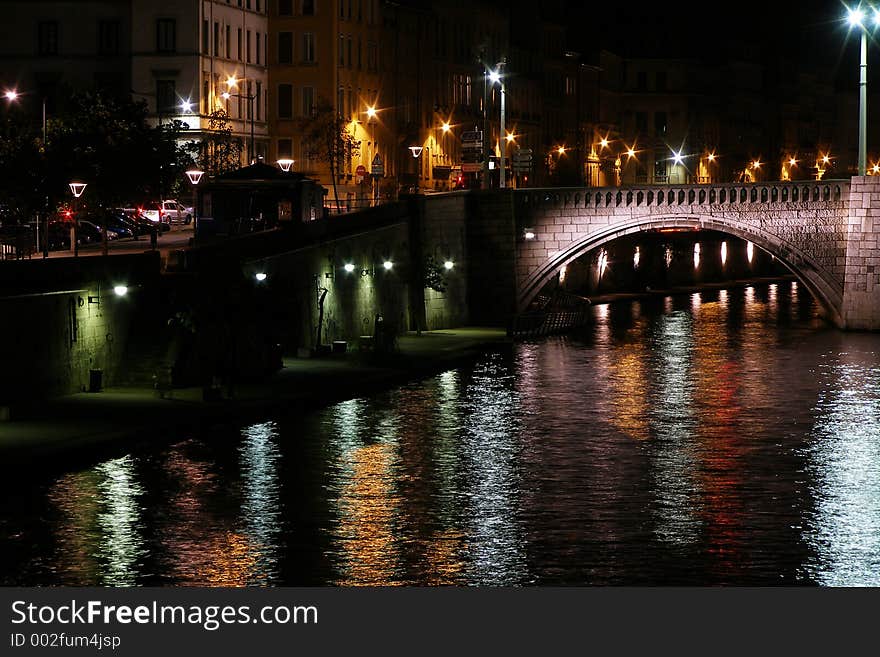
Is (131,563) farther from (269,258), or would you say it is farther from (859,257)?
(859,257)

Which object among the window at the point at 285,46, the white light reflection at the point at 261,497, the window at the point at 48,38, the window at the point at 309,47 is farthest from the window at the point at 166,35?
the white light reflection at the point at 261,497

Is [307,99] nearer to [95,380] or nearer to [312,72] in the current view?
[312,72]

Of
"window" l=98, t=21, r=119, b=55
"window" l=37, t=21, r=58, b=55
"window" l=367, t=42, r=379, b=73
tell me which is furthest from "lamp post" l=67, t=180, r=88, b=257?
"window" l=367, t=42, r=379, b=73

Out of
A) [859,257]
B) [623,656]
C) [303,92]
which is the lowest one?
[623,656]

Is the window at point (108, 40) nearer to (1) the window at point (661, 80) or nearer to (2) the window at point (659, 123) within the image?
(2) the window at point (659, 123)

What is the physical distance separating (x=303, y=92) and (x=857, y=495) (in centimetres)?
8160

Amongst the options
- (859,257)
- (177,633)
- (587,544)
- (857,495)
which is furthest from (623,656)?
(859,257)

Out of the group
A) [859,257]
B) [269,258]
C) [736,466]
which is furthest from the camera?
[859,257]

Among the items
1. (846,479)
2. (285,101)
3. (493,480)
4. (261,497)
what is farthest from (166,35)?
(846,479)

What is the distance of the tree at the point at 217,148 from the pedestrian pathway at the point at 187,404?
33.9 m

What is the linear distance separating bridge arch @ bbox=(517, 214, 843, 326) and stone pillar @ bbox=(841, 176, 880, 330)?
117cm

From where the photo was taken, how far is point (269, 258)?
72938 millimetres

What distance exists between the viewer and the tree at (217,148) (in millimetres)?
111613

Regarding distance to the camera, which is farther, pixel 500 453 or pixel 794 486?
pixel 500 453
